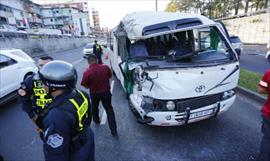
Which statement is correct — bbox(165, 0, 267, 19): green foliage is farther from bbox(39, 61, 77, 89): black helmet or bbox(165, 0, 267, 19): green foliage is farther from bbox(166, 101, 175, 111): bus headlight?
bbox(39, 61, 77, 89): black helmet

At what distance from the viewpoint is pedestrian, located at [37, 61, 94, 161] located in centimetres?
126

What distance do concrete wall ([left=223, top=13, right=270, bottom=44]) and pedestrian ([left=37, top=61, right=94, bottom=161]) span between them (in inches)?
933

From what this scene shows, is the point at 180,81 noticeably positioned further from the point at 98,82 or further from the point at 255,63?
the point at 255,63

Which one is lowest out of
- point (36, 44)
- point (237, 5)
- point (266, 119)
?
point (266, 119)

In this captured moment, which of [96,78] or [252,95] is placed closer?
[96,78]

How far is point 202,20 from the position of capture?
3625 mm

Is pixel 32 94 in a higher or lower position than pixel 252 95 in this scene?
higher

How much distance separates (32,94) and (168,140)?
2.49 metres

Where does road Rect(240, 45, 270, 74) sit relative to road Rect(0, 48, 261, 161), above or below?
above

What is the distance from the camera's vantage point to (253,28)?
72.8 feet

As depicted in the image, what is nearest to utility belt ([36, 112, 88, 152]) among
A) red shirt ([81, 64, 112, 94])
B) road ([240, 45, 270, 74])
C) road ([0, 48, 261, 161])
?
road ([0, 48, 261, 161])

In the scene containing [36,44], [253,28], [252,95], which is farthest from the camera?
[253,28]

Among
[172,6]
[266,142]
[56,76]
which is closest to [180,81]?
[266,142]

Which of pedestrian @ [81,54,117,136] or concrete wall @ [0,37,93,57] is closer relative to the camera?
pedestrian @ [81,54,117,136]
